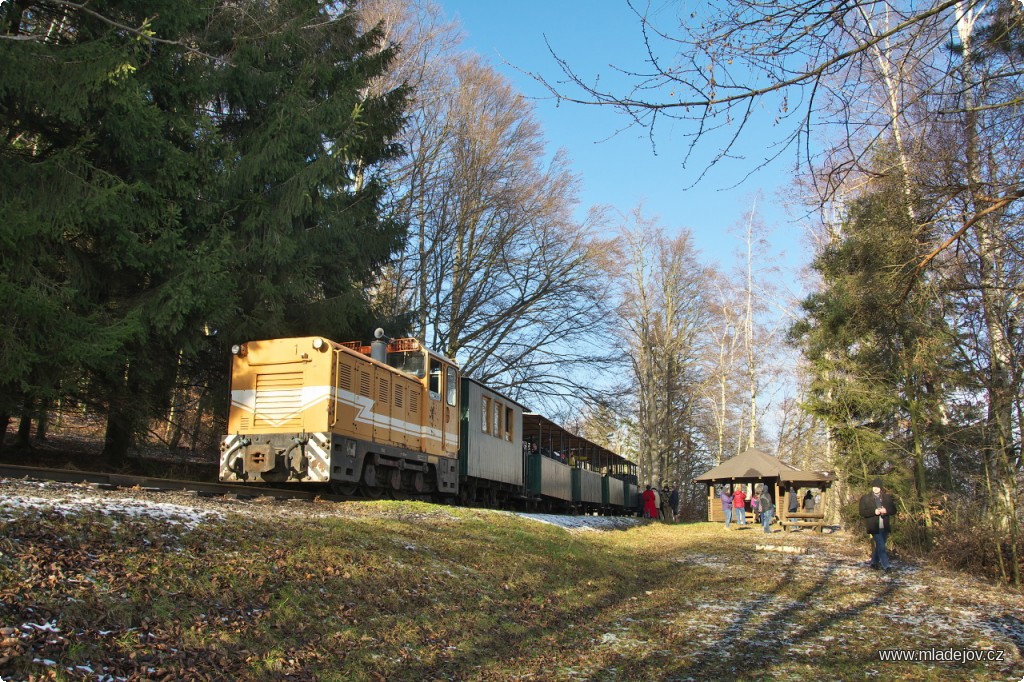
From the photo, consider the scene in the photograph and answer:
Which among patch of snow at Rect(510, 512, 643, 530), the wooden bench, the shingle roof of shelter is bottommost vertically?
the wooden bench

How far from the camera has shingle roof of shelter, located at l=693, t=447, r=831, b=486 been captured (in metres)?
24.8

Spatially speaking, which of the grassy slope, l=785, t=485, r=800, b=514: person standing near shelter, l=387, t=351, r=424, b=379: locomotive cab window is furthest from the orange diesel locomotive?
l=785, t=485, r=800, b=514: person standing near shelter

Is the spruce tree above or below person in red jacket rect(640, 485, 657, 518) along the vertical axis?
above

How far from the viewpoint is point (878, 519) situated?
12617 mm

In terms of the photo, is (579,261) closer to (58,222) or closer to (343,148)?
(343,148)

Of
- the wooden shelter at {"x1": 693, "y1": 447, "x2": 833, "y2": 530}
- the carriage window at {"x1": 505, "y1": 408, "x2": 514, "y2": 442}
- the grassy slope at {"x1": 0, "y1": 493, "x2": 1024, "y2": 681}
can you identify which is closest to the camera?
the grassy slope at {"x1": 0, "y1": 493, "x2": 1024, "y2": 681}

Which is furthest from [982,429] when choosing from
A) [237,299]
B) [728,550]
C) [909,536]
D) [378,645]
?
[237,299]

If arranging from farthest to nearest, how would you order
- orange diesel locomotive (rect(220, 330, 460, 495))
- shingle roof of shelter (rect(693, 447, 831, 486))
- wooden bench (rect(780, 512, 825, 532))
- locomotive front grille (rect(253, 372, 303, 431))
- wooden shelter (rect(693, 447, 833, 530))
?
wooden bench (rect(780, 512, 825, 532)), wooden shelter (rect(693, 447, 833, 530)), shingle roof of shelter (rect(693, 447, 831, 486)), locomotive front grille (rect(253, 372, 303, 431)), orange diesel locomotive (rect(220, 330, 460, 495))

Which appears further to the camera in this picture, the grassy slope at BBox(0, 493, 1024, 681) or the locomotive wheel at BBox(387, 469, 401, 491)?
the locomotive wheel at BBox(387, 469, 401, 491)

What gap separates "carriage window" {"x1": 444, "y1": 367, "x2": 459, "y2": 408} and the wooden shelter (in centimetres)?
1175

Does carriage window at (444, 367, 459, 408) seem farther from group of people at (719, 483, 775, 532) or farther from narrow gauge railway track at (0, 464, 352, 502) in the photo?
group of people at (719, 483, 775, 532)

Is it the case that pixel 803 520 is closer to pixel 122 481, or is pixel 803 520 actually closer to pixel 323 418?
pixel 323 418

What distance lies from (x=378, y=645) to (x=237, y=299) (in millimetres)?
10642

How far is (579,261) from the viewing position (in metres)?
27.2
